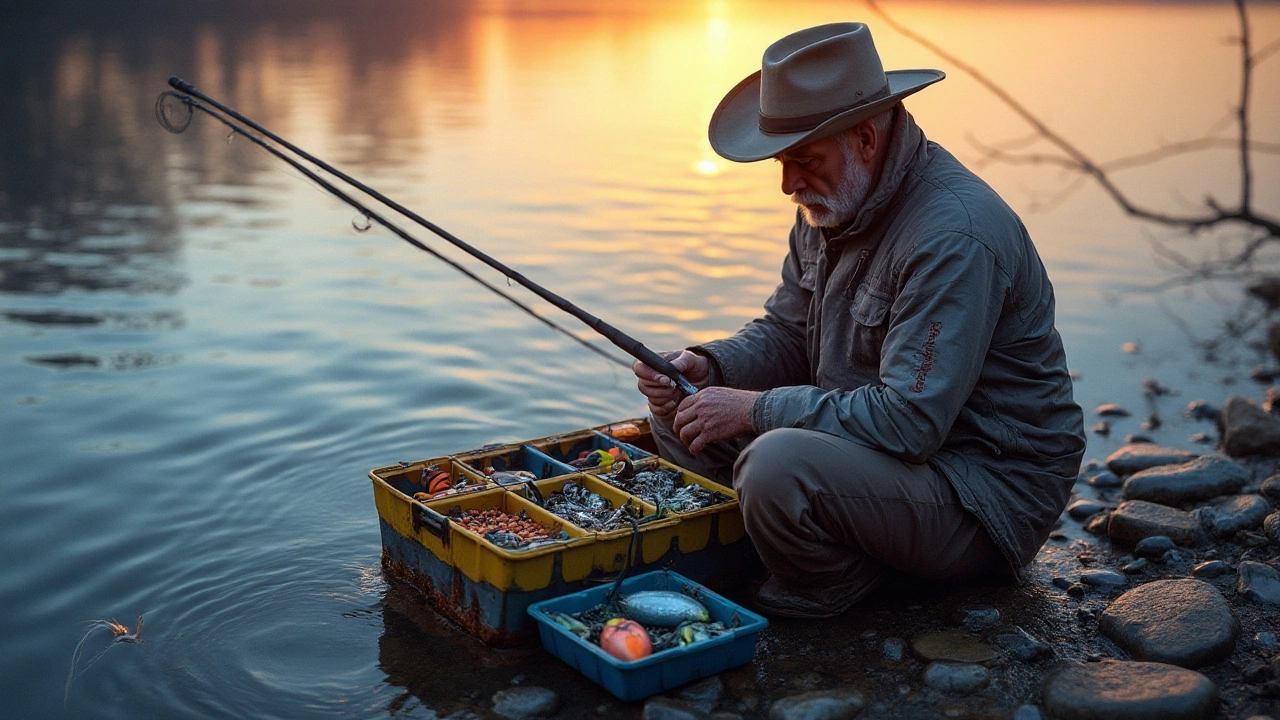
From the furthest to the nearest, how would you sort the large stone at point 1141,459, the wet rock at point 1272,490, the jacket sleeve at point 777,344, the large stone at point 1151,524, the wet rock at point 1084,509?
the large stone at point 1141,459
the wet rock at point 1084,509
the wet rock at point 1272,490
the large stone at point 1151,524
the jacket sleeve at point 777,344

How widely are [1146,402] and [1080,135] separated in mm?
11138

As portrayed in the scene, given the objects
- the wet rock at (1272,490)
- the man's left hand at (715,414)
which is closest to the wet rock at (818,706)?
the man's left hand at (715,414)

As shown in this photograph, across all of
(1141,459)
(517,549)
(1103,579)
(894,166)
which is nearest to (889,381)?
(894,166)

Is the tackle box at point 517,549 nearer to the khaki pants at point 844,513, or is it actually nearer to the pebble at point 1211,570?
the khaki pants at point 844,513

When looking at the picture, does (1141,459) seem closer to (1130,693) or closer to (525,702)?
(1130,693)

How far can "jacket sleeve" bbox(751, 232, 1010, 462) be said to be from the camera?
129 inches

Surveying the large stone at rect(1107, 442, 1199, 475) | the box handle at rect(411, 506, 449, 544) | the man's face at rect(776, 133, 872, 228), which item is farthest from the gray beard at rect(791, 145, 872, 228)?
the large stone at rect(1107, 442, 1199, 475)

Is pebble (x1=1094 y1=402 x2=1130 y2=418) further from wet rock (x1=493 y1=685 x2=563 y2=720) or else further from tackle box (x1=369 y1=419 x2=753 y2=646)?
wet rock (x1=493 y1=685 x2=563 y2=720)

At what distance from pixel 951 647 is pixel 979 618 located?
230 mm

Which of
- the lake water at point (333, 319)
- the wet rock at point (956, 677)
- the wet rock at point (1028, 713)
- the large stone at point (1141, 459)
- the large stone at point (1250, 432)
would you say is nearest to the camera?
the wet rock at point (1028, 713)

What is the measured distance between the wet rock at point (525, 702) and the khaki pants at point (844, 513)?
735mm

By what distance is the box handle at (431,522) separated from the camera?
3.54 m

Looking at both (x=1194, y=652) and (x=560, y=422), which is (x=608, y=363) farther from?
(x=1194, y=652)

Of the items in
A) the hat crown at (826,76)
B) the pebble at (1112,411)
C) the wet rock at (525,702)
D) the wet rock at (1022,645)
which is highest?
the hat crown at (826,76)
